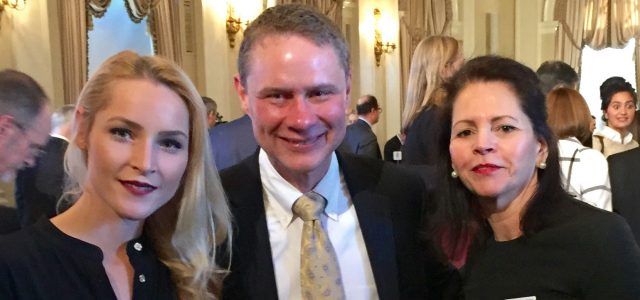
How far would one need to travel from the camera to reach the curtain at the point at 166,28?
6020 millimetres

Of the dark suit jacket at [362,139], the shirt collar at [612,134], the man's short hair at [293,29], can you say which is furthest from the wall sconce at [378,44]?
the man's short hair at [293,29]

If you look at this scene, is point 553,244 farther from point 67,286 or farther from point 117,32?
point 117,32

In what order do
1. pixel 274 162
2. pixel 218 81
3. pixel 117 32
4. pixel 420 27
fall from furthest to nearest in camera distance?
pixel 420 27
pixel 218 81
pixel 117 32
pixel 274 162

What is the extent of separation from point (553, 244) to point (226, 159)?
67.3 inches

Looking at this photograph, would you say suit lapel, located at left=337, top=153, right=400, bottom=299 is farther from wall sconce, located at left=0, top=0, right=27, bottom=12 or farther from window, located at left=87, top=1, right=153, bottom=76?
window, located at left=87, top=1, right=153, bottom=76

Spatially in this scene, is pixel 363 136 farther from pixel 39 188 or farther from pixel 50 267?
pixel 50 267

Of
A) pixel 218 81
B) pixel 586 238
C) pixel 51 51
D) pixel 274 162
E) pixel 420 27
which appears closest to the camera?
pixel 586 238

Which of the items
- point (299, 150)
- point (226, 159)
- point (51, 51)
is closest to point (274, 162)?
point (299, 150)

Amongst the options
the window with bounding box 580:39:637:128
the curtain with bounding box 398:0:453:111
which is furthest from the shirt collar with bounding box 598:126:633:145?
the window with bounding box 580:39:637:128

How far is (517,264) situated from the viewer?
1.48m

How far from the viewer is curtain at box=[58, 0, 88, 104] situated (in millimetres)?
5125

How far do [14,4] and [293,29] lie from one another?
389cm

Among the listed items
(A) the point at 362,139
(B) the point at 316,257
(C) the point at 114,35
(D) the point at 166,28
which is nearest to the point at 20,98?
(B) the point at 316,257

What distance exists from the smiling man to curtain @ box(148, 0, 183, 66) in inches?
183
